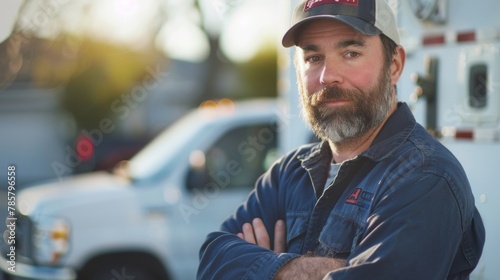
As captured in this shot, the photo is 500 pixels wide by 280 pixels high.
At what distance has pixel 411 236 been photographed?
2.22 metres

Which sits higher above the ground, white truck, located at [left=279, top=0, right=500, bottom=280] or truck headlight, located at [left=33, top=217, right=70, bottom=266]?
white truck, located at [left=279, top=0, right=500, bottom=280]

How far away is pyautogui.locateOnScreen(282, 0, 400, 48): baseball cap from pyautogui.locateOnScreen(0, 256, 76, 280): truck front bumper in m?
3.91

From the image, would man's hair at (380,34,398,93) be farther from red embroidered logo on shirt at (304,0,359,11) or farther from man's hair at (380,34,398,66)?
red embroidered logo on shirt at (304,0,359,11)

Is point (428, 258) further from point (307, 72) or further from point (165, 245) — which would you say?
point (165, 245)

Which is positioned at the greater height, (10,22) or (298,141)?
(10,22)

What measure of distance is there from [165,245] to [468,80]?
3319 mm

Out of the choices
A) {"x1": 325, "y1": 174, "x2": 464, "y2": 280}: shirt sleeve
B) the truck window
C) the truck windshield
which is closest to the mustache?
{"x1": 325, "y1": 174, "x2": 464, "y2": 280}: shirt sleeve

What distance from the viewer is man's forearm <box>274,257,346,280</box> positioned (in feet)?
7.93

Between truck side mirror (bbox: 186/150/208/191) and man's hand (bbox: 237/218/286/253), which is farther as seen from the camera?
truck side mirror (bbox: 186/150/208/191)

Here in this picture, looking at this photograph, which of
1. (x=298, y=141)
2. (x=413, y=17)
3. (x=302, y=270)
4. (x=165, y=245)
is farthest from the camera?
(x=165, y=245)

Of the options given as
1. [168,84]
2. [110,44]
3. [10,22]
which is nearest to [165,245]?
[10,22]

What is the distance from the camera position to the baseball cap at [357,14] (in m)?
2.56

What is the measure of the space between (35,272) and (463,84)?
3817 millimetres

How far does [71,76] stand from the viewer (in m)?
24.6
